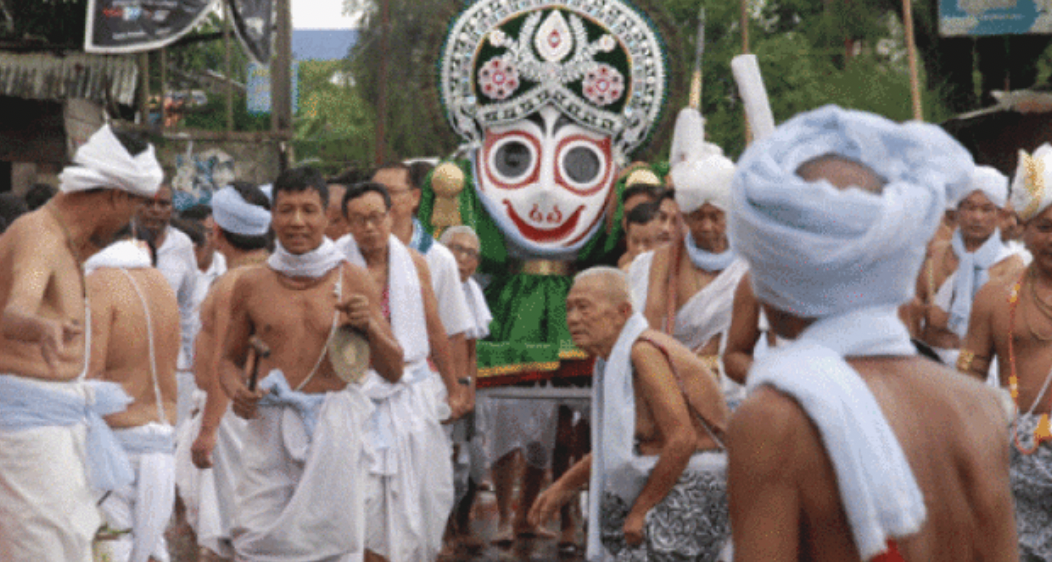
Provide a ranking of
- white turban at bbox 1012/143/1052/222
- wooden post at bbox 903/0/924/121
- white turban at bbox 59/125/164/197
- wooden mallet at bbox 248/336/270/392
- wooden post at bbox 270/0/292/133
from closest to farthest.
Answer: white turban at bbox 59/125/164/197 < white turban at bbox 1012/143/1052/222 < wooden post at bbox 903/0/924/121 < wooden mallet at bbox 248/336/270/392 < wooden post at bbox 270/0/292/133

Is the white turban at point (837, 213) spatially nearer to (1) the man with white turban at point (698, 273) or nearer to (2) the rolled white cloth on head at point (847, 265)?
(2) the rolled white cloth on head at point (847, 265)

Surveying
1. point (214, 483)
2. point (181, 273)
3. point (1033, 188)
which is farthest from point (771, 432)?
point (181, 273)

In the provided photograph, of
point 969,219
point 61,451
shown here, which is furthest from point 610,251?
point 61,451

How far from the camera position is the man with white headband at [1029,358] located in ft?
21.1

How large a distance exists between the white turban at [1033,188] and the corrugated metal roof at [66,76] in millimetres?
15120

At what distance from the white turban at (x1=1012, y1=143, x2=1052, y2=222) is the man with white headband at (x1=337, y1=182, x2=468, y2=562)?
119 inches

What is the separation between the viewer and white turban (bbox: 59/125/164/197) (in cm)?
598

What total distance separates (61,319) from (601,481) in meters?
1.92

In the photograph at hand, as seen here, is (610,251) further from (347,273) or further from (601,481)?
(601,481)

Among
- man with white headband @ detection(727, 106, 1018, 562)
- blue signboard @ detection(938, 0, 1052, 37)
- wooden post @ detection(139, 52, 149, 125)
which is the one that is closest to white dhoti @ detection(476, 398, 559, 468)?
man with white headband @ detection(727, 106, 1018, 562)

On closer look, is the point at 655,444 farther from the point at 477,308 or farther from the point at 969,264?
the point at 477,308

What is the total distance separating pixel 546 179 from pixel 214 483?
370 cm

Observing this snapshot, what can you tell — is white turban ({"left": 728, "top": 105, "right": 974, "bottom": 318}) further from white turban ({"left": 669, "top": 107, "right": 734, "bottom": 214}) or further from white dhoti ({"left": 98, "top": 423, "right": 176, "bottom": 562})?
white dhoti ({"left": 98, "top": 423, "right": 176, "bottom": 562})

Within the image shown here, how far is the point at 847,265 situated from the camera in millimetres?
2557
